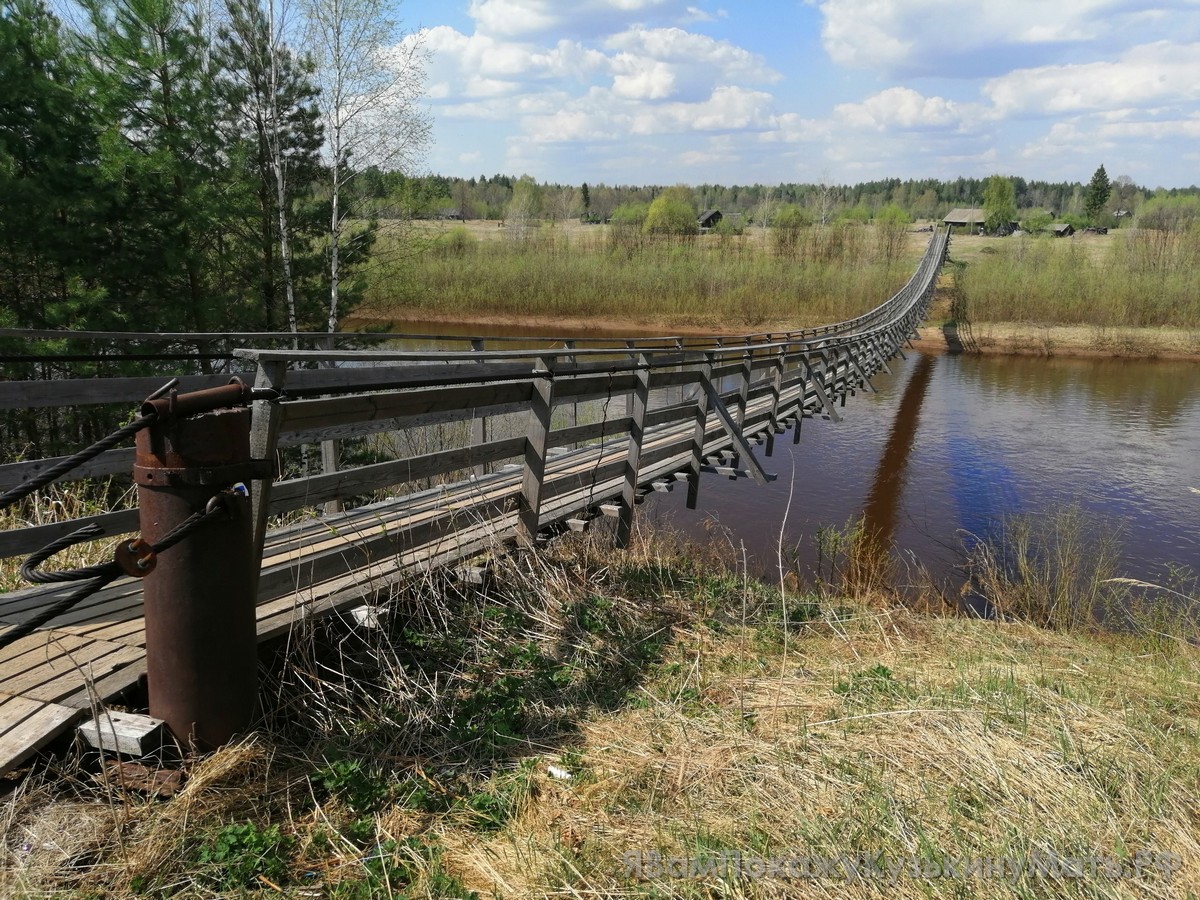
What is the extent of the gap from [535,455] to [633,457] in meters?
1.67

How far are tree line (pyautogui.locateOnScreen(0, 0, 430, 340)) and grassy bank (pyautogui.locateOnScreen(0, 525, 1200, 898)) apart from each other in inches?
293

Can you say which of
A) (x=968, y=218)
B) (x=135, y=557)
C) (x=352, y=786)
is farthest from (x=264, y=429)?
(x=968, y=218)

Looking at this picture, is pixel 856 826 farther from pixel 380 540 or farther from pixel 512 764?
pixel 380 540

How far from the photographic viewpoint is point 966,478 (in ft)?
49.2

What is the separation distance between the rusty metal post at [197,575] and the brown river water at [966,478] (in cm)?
398

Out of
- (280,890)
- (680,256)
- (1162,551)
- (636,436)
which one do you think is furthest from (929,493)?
(680,256)

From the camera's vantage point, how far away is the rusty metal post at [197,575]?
7.79ft

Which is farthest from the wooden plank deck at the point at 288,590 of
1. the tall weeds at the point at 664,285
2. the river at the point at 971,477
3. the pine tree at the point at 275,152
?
the tall weeds at the point at 664,285

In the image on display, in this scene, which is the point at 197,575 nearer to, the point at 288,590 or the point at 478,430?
the point at 288,590

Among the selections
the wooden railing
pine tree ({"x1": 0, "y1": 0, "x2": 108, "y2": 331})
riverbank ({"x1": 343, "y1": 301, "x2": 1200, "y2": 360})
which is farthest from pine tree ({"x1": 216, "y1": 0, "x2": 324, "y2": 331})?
riverbank ({"x1": 343, "y1": 301, "x2": 1200, "y2": 360})

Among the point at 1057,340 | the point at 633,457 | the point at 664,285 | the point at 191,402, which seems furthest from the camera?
the point at 664,285

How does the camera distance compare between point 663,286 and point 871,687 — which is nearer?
point 871,687

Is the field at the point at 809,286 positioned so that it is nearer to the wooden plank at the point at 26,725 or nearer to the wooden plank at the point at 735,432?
the wooden plank at the point at 735,432

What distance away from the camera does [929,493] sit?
46.1 ft
